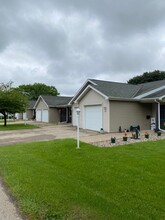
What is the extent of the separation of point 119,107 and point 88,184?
12431 millimetres

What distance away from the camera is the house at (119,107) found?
1673 centimetres

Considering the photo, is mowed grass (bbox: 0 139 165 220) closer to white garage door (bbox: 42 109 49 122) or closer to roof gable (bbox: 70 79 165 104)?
roof gable (bbox: 70 79 165 104)

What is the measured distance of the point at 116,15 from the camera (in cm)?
1242

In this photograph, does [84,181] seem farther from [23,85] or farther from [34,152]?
[23,85]

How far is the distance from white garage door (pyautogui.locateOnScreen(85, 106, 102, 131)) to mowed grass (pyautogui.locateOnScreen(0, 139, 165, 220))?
936cm

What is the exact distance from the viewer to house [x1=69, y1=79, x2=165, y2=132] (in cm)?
1673

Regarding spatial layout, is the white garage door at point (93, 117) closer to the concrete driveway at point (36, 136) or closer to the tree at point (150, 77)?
the concrete driveway at point (36, 136)

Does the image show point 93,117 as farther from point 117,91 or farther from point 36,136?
point 36,136

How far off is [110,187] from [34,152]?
→ 5031 millimetres

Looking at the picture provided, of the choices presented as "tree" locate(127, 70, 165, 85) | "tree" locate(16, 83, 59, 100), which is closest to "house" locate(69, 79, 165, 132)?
"tree" locate(127, 70, 165, 85)

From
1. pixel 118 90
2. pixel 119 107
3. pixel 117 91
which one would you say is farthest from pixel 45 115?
pixel 119 107

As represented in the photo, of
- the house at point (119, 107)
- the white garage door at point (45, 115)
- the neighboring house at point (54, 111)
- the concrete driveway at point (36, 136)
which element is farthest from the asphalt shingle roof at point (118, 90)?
the white garage door at point (45, 115)

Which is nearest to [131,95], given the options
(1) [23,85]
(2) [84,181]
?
(2) [84,181]

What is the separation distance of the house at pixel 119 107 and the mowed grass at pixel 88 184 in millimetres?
8336
